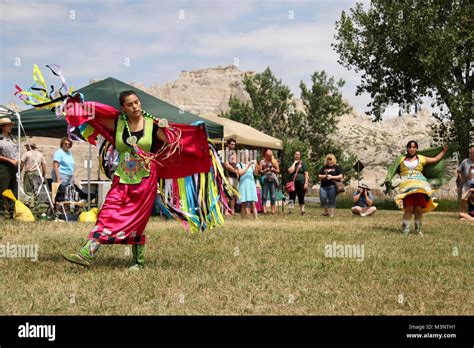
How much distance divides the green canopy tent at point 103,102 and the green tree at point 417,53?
9.75m

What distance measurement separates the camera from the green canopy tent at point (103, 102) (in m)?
12.6

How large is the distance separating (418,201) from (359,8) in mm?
14061

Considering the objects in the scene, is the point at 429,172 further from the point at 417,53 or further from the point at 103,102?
the point at 417,53

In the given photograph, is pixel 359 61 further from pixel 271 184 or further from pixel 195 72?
pixel 195 72

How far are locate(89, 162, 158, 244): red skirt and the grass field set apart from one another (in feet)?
1.08

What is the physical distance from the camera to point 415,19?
2050 cm

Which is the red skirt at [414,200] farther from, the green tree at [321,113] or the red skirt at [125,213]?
the green tree at [321,113]

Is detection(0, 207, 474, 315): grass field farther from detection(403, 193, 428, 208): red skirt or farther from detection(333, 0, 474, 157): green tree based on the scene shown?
detection(333, 0, 474, 157): green tree

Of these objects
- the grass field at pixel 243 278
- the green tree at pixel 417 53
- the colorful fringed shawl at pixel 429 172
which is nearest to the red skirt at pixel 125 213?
the grass field at pixel 243 278

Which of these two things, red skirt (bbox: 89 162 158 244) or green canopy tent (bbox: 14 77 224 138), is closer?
red skirt (bbox: 89 162 158 244)

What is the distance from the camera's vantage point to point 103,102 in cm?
1263

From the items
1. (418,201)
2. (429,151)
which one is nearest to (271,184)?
(429,151)

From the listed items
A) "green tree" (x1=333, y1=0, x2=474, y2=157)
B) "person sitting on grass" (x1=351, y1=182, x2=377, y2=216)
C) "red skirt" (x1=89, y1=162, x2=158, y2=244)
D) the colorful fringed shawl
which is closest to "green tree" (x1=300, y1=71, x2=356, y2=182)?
"green tree" (x1=333, y1=0, x2=474, y2=157)

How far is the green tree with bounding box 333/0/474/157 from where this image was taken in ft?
66.2
